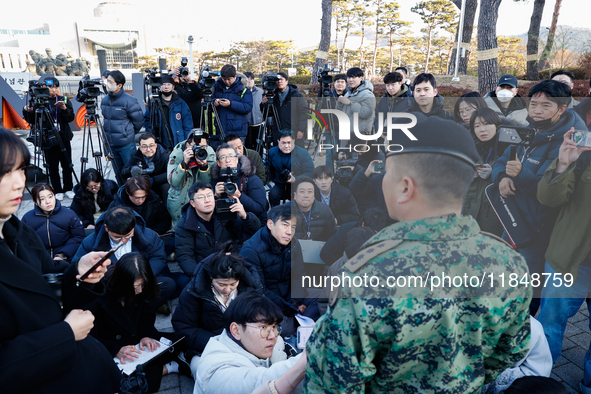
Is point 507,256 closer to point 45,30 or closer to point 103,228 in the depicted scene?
point 103,228

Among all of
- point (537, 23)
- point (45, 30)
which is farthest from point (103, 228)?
point (45, 30)

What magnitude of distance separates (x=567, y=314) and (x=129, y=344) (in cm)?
246

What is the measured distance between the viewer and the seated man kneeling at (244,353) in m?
1.43

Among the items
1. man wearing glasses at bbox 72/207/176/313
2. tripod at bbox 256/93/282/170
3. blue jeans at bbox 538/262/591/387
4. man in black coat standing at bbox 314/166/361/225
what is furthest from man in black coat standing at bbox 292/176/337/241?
tripod at bbox 256/93/282/170

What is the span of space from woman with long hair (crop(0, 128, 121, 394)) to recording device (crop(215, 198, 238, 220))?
1854 mm

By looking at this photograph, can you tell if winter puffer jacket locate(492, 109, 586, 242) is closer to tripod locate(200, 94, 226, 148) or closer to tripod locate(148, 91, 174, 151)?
tripod locate(200, 94, 226, 148)

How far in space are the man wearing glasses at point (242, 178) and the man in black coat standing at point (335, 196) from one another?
2.32ft

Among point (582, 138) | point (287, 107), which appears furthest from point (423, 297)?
point (287, 107)

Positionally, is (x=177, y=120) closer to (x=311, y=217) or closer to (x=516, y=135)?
(x=311, y=217)

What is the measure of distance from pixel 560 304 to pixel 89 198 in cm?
397

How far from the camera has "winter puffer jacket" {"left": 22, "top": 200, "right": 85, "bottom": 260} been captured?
10.6ft

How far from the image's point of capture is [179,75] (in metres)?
5.44

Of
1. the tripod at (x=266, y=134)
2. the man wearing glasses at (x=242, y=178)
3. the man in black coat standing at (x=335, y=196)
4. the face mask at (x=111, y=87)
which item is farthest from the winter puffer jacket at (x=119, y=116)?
the man in black coat standing at (x=335, y=196)

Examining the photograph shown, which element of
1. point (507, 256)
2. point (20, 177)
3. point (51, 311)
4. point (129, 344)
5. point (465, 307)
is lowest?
point (129, 344)
